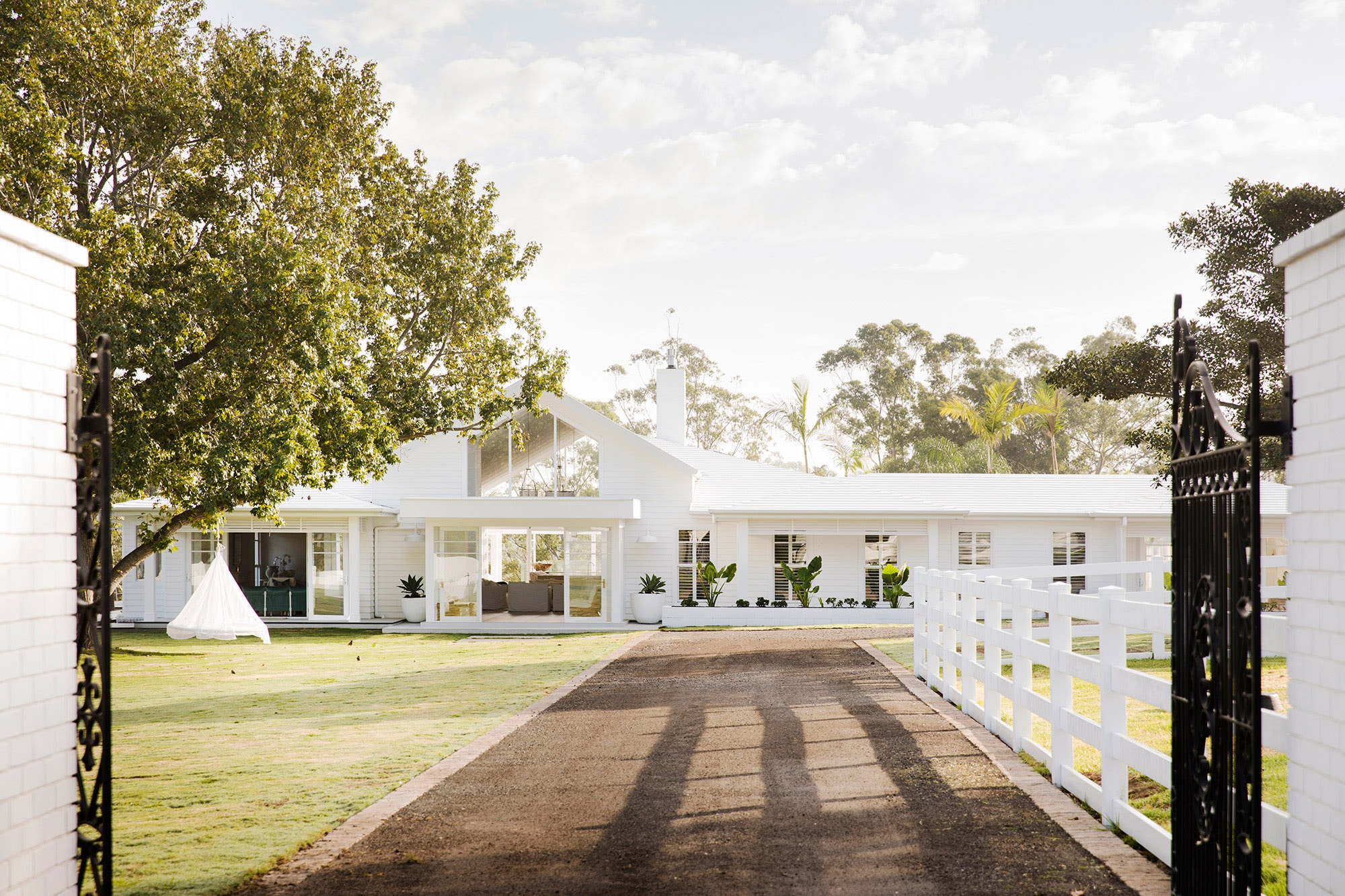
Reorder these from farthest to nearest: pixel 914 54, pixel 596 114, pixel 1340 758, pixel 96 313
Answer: pixel 596 114
pixel 914 54
pixel 96 313
pixel 1340 758

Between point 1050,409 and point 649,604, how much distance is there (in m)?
27.1

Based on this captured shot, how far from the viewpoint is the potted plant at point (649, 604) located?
82.1 ft

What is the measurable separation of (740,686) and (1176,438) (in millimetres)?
8478

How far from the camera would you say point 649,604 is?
25000 mm

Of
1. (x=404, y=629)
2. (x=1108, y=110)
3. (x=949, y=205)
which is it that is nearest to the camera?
(x=404, y=629)

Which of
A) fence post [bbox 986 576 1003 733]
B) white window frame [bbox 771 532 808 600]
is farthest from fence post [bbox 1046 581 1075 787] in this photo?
white window frame [bbox 771 532 808 600]

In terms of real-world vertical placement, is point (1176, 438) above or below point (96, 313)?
below

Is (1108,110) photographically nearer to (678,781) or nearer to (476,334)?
(476,334)

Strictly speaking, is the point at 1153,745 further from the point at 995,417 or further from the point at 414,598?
the point at 995,417

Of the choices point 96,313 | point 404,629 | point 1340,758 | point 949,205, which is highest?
point 949,205

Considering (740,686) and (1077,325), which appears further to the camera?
(1077,325)

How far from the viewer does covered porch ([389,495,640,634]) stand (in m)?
24.2

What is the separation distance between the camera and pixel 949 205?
45.0 m

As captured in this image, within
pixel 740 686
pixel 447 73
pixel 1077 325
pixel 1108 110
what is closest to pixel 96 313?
pixel 740 686
